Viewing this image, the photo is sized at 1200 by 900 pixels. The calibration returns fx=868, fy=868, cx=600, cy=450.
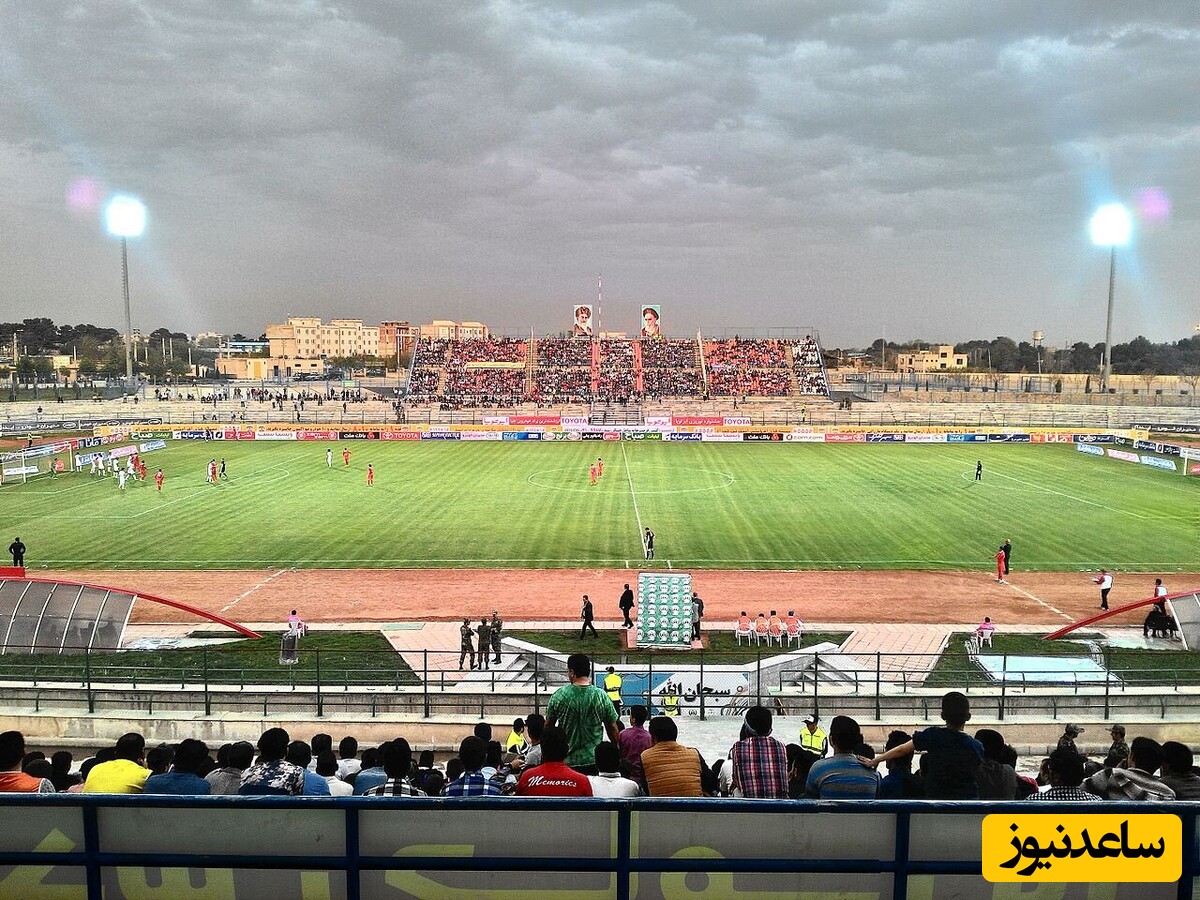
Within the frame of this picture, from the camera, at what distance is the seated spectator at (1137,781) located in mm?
5922

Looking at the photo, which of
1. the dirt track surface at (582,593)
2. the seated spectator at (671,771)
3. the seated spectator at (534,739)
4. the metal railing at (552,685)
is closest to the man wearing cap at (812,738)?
the metal railing at (552,685)

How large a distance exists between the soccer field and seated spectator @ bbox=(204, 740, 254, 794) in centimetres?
2243

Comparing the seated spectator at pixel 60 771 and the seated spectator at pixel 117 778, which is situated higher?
the seated spectator at pixel 117 778

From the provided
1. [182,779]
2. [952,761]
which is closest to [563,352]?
[182,779]

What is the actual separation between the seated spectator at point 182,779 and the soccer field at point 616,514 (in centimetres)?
2315

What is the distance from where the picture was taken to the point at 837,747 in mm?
5957

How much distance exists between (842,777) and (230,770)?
4.33 meters

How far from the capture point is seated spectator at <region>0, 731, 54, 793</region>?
19.8ft

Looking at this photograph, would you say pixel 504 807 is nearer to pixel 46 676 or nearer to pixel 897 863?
pixel 897 863

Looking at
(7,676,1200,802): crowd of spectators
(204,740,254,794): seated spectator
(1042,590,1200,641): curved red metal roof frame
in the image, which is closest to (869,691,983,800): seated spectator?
(7,676,1200,802): crowd of spectators

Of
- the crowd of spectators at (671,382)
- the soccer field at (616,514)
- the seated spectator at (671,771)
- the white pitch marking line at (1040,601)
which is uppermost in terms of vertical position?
the crowd of spectators at (671,382)

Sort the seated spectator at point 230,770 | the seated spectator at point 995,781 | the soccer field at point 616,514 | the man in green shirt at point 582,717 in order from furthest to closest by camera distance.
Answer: the soccer field at point 616,514, the man in green shirt at point 582,717, the seated spectator at point 230,770, the seated spectator at point 995,781

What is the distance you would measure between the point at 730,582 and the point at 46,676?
718 inches

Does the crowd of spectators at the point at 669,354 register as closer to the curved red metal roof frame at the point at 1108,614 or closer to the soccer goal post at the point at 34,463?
the soccer goal post at the point at 34,463
